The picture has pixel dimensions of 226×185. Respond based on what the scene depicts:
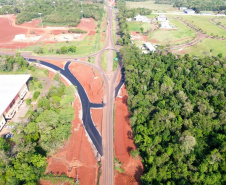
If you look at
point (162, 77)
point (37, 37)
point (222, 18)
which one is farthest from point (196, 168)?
point (222, 18)

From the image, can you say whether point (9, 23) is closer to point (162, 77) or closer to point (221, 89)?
point (162, 77)

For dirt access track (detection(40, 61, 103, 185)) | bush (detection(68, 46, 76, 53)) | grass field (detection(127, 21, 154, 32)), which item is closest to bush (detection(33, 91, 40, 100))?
dirt access track (detection(40, 61, 103, 185))

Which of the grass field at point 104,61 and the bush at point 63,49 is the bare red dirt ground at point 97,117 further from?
the bush at point 63,49

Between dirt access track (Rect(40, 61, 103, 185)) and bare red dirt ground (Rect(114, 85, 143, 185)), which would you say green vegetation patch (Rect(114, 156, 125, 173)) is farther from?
dirt access track (Rect(40, 61, 103, 185))

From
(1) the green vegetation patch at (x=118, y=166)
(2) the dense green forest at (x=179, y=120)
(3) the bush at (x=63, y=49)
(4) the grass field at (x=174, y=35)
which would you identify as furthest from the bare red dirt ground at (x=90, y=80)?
(4) the grass field at (x=174, y=35)

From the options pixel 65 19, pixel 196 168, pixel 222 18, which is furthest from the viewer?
pixel 222 18

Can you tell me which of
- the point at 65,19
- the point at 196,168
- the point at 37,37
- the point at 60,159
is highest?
the point at 65,19
